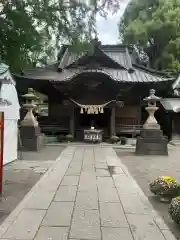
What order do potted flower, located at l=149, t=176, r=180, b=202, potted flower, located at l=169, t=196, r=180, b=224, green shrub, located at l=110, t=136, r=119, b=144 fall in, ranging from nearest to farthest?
potted flower, located at l=169, t=196, r=180, b=224 < potted flower, located at l=149, t=176, r=180, b=202 < green shrub, located at l=110, t=136, r=119, b=144

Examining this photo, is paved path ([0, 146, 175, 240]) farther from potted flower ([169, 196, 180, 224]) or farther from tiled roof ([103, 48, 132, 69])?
tiled roof ([103, 48, 132, 69])

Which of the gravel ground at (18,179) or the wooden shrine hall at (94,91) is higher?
the wooden shrine hall at (94,91)

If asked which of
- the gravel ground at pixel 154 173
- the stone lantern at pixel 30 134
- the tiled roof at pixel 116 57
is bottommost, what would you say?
the gravel ground at pixel 154 173

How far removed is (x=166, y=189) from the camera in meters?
5.91

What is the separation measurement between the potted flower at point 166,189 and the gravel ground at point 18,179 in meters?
2.76

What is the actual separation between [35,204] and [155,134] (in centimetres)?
1003

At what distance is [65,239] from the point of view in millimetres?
3902

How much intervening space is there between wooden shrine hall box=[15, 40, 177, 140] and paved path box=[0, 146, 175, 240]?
12304 mm

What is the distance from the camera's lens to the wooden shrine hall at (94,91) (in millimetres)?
19922

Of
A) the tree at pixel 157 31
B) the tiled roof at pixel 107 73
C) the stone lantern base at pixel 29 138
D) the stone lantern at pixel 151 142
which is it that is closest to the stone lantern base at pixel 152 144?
the stone lantern at pixel 151 142

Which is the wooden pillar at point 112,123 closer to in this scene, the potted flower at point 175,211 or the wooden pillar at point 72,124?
the wooden pillar at point 72,124

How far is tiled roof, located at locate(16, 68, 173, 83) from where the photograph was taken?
19.4 meters

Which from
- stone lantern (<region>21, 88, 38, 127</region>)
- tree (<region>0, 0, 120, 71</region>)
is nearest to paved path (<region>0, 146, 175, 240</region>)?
tree (<region>0, 0, 120, 71</region>)

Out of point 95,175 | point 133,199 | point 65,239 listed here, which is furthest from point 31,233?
point 95,175
